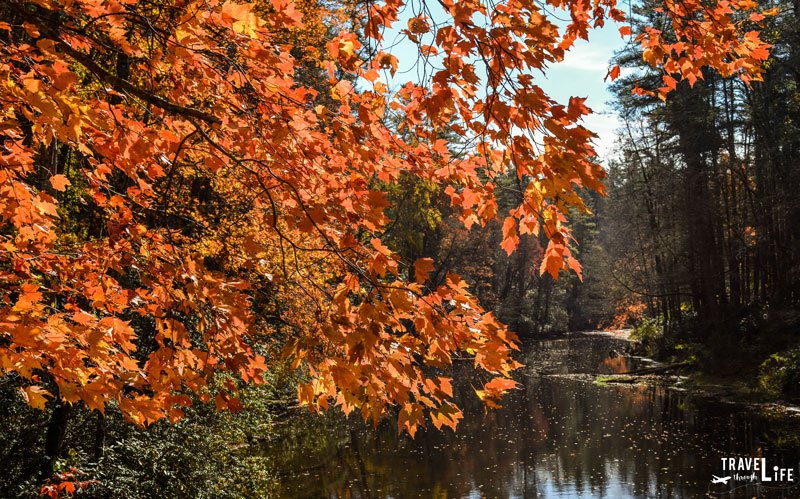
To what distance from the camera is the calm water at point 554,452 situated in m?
10.6

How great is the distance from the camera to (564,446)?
13562mm

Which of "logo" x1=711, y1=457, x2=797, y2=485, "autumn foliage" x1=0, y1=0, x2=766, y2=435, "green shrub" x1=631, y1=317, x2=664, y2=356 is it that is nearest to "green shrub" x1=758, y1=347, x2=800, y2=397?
"logo" x1=711, y1=457, x2=797, y2=485

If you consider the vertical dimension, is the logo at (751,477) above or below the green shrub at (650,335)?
below

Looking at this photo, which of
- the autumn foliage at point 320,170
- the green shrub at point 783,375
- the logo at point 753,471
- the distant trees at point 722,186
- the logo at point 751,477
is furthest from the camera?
the distant trees at point 722,186

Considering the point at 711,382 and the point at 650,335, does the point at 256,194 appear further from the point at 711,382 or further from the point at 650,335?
the point at 650,335

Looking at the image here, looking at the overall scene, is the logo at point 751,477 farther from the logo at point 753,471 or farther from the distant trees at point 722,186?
the distant trees at point 722,186

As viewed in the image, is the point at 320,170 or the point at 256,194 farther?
the point at 256,194

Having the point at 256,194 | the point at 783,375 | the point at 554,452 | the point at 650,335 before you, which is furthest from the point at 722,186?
the point at 256,194

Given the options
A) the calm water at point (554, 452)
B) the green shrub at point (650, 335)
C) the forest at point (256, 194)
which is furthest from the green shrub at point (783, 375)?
the forest at point (256, 194)

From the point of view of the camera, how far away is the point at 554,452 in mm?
13125

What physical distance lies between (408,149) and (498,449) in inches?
446

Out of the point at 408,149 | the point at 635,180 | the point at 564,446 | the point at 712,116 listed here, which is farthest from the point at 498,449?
the point at 635,180

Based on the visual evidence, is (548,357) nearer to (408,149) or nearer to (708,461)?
(708,461)

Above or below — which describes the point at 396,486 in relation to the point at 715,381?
below
